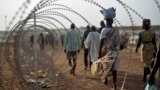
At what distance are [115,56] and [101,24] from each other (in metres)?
3.87

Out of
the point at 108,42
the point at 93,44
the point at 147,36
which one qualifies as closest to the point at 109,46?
the point at 108,42

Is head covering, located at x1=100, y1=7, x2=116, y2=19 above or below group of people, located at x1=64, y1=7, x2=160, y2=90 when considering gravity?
above

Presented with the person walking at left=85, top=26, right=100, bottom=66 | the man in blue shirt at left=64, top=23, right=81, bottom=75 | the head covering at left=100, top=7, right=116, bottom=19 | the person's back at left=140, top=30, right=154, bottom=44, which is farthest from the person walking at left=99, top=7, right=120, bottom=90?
the man in blue shirt at left=64, top=23, right=81, bottom=75

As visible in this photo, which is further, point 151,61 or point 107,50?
point 151,61

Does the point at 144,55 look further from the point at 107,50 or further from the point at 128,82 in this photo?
the point at 107,50

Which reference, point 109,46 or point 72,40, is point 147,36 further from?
point 72,40

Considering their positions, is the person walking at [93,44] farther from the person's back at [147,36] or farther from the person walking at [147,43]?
the person's back at [147,36]

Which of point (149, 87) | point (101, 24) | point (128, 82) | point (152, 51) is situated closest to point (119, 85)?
point (128, 82)

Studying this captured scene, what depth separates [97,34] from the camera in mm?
14648

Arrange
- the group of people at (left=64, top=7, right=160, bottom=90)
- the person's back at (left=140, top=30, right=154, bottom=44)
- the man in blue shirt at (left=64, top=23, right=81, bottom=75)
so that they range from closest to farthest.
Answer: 1. the group of people at (left=64, top=7, right=160, bottom=90)
2. the person's back at (left=140, top=30, right=154, bottom=44)
3. the man in blue shirt at (left=64, top=23, right=81, bottom=75)

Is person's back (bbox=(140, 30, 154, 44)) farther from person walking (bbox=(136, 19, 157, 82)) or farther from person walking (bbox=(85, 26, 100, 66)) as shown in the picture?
person walking (bbox=(85, 26, 100, 66))

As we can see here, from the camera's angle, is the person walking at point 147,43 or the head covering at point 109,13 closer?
the head covering at point 109,13

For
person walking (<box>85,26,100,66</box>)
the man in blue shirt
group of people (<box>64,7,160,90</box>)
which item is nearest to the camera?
group of people (<box>64,7,160,90</box>)

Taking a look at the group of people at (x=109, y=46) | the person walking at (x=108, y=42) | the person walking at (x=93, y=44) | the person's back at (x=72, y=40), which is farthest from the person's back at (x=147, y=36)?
the person's back at (x=72, y=40)
